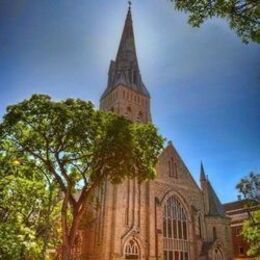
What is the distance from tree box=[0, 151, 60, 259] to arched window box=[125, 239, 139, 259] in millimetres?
7336

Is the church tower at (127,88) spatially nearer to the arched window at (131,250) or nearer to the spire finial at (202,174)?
the spire finial at (202,174)

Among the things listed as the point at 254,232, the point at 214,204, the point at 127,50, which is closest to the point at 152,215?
the point at 254,232

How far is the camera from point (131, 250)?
31344 mm

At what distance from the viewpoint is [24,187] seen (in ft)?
71.0

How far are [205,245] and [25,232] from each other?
24.5 m

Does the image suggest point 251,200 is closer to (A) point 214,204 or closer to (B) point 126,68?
(A) point 214,204

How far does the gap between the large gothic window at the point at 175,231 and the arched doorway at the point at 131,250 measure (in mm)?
3918

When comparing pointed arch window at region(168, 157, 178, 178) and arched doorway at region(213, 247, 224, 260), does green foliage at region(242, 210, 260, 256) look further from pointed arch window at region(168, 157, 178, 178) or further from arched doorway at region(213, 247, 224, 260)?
pointed arch window at region(168, 157, 178, 178)

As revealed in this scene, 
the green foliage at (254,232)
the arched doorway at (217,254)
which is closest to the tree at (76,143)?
the green foliage at (254,232)

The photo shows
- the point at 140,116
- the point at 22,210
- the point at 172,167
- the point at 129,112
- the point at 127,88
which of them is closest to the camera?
the point at 22,210

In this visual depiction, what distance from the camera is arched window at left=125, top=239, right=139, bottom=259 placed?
30916 millimetres

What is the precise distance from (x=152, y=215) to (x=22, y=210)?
14.9 m

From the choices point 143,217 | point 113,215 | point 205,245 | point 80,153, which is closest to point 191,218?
point 205,245

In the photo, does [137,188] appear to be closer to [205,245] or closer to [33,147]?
[205,245]
